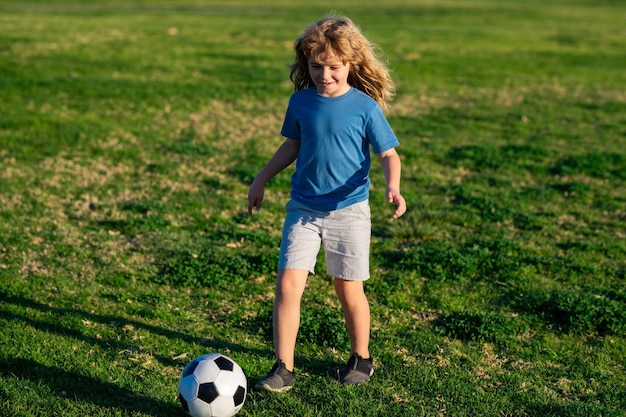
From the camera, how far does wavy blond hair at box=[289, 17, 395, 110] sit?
4680mm

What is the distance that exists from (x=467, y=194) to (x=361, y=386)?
17.7 ft

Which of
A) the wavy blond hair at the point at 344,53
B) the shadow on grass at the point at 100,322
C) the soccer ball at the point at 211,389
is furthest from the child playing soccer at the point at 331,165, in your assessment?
the shadow on grass at the point at 100,322

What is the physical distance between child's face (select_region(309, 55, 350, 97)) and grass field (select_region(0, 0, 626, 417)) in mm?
2028

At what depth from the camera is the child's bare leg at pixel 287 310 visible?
4844 millimetres

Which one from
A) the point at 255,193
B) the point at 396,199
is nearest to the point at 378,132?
the point at 396,199

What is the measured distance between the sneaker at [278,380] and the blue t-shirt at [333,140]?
112 cm

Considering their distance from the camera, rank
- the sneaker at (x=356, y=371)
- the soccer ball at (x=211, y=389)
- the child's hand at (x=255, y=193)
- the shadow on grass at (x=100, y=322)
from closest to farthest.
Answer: the soccer ball at (x=211, y=389) < the sneaker at (x=356, y=371) < the child's hand at (x=255, y=193) < the shadow on grass at (x=100, y=322)

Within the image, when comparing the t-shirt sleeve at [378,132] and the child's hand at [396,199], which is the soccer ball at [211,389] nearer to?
the child's hand at [396,199]

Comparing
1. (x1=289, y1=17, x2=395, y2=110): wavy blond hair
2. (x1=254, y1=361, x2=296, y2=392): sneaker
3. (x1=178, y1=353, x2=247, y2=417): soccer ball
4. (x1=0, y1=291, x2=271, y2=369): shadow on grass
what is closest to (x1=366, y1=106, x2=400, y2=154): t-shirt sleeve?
(x1=289, y1=17, x2=395, y2=110): wavy blond hair

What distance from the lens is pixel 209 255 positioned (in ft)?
24.5

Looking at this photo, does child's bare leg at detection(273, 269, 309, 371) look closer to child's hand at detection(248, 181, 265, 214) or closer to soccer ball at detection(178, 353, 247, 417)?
soccer ball at detection(178, 353, 247, 417)

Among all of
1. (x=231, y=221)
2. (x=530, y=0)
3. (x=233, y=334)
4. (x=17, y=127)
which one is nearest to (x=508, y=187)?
(x=231, y=221)

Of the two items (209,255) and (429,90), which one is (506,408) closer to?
(209,255)

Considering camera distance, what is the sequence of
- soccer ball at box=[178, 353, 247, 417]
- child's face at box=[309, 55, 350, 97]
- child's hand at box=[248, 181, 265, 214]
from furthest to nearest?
child's hand at box=[248, 181, 265, 214]
child's face at box=[309, 55, 350, 97]
soccer ball at box=[178, 353, 247, 417]
